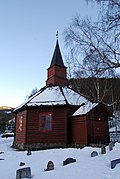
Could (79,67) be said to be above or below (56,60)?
below

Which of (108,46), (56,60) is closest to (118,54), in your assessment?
(108,46)

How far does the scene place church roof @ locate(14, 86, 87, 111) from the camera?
1928 centimetres

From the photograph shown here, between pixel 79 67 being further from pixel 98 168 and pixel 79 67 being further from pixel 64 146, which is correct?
pixel 64 146

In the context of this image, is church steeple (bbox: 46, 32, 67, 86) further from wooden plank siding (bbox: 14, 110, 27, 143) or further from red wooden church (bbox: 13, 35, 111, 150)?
wooden plank siding (bbox: 14, 110, 27, 143)

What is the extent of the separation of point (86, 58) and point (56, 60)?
13.3 m

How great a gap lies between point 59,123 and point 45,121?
1311 mm

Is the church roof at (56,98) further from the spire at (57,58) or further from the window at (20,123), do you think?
the spire at (57,58)

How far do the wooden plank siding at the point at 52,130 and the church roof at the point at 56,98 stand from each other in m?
0.55

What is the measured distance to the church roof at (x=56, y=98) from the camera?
19.3 meters

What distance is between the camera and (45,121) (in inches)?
762

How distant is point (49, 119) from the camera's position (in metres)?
19.3

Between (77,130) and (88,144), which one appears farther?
(77,130)

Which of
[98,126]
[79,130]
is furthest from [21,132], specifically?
[98,126]

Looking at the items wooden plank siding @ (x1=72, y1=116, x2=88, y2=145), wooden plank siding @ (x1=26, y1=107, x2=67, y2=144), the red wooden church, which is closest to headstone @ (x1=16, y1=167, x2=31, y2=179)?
wooden plank siding @ (x1=72, y1=116, x2=88, y2=145)
